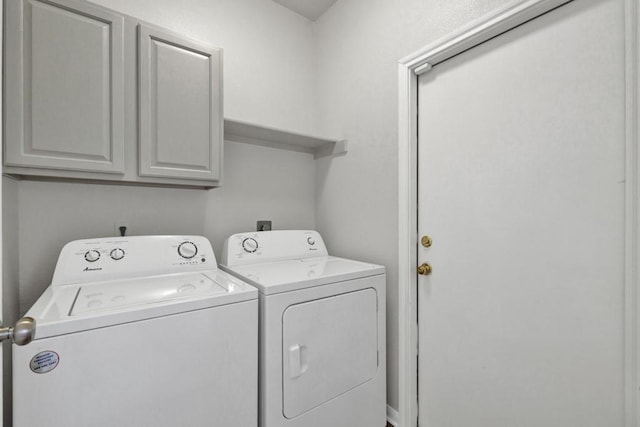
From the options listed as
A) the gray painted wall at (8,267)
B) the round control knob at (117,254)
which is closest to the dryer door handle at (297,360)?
the round control knob at (117,254)

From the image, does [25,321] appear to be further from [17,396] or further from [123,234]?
[123,234]

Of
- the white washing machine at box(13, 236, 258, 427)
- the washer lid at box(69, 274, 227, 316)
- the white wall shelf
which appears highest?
the white wall shelf

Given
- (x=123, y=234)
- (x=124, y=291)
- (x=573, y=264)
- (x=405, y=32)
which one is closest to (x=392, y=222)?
(x=573, y=264)

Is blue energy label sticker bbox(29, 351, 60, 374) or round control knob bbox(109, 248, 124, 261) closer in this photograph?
blue energy label sticker bbox(29, 351, 60, 374)

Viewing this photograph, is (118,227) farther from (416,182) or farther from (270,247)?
(416,182)

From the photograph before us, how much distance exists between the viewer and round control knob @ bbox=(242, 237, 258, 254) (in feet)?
5.82

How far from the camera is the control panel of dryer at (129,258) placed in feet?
4.32

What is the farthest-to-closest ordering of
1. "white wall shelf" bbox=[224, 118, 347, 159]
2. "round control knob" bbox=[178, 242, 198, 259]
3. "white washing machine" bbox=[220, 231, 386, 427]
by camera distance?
"white wall shelf" bbox=[224, 118, 347, 159], "round control knob" bbox=[178, 242, 198, 259], "white washing machine" bbox=[220, 231, 386, 427]

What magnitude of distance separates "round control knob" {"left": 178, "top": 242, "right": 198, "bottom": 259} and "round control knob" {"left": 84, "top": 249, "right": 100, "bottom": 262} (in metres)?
0.34

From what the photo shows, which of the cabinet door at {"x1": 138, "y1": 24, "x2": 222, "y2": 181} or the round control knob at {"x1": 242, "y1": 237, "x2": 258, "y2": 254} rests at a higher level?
the cabinet door at {"x1": 138, "y1": 24, "x2": 222, "y2": 181}

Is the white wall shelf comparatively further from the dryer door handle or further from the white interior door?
the dryer door handle

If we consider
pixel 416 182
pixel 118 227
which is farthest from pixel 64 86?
pixel 416 182

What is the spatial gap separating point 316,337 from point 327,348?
0.09 metres

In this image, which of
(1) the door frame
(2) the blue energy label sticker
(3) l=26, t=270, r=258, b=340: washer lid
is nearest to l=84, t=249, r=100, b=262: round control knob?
(3) l=26, t=270, r=258, b=340: washer lid
